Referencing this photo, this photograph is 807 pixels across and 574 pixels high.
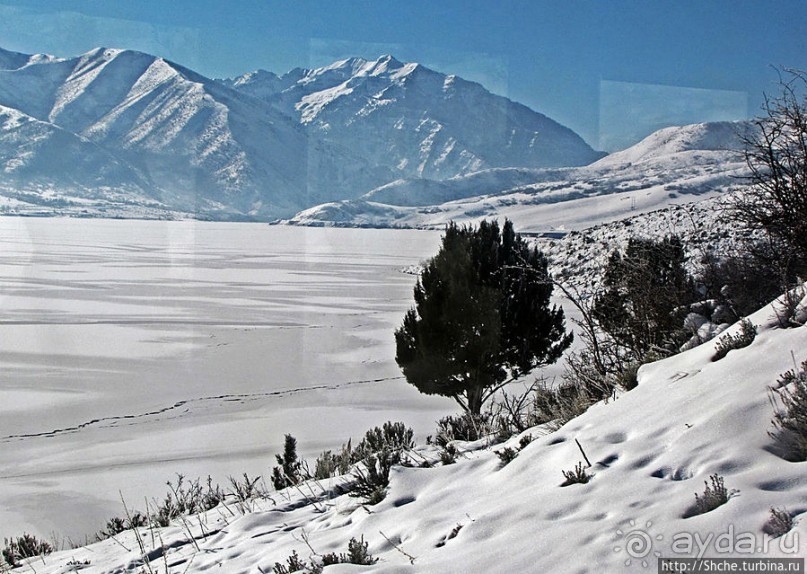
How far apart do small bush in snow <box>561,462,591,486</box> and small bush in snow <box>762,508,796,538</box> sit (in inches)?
38.4

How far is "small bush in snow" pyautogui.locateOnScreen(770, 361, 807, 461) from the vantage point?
2883 millimetres

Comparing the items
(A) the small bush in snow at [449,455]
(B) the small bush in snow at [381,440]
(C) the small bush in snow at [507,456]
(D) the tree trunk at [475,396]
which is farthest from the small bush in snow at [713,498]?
(D) the tree trunk at [475,396]

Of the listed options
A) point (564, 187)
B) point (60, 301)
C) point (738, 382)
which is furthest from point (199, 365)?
point (564, 187)

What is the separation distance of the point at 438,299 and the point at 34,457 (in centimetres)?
760

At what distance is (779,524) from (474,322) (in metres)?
11.1

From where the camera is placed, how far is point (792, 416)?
9.83 ft


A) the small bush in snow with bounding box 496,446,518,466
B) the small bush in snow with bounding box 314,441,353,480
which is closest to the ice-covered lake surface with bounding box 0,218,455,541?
the small bush in snow with bounding box 314,441,353,480

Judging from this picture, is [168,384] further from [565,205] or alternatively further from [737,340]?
[565,205]

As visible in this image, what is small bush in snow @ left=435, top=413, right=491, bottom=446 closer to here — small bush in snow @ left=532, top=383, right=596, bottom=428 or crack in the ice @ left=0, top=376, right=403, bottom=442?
small bush in snow @ left=532, top=383, right=596, bottom=428

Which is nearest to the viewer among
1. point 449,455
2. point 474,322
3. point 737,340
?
point 737,340

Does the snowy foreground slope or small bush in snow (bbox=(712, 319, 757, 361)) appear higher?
small bush in snow (bbox=(712, 319, 757, 361))

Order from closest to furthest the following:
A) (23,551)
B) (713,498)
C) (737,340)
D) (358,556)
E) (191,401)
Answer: (713,498), (358,556), (737,340), (23,551), (191,401)

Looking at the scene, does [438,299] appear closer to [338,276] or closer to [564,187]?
[338,276]

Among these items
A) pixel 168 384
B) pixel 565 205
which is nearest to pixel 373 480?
pixel 168 384
